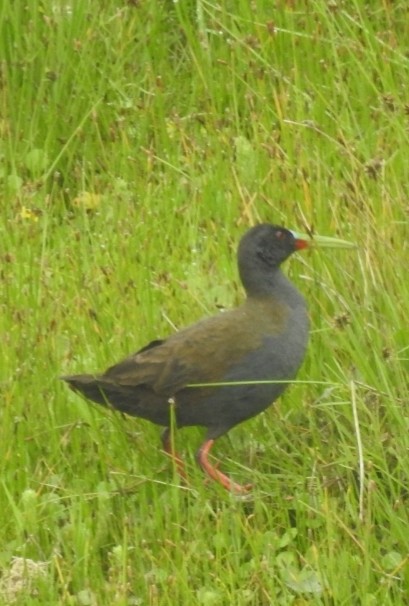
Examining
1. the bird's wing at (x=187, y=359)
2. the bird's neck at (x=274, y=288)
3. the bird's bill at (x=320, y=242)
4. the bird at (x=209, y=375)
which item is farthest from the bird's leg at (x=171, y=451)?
the bird's bill at (x=320, y=242)

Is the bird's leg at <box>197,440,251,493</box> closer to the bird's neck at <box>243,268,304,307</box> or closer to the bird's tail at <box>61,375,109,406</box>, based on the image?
the bird's tail at <box>61,375,109,406</box>

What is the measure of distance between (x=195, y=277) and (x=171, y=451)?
88cm

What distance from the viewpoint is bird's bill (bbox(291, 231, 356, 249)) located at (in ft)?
18.5

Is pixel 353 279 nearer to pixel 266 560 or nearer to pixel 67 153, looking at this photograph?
pixel 266 560

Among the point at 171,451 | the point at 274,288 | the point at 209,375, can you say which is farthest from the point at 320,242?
the point at 171,451

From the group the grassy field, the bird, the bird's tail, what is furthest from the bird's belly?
the bird's tail

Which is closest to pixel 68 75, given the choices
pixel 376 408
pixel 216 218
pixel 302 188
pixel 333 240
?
pixel 216 218

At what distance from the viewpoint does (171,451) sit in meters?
5.44

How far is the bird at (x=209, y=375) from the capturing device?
17.6ft

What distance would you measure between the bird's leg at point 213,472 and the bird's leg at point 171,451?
0.07m

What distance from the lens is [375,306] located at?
5.48m

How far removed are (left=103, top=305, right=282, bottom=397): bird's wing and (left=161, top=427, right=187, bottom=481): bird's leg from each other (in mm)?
183

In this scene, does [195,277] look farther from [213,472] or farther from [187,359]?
[213,472]

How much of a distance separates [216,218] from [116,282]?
0.68m
